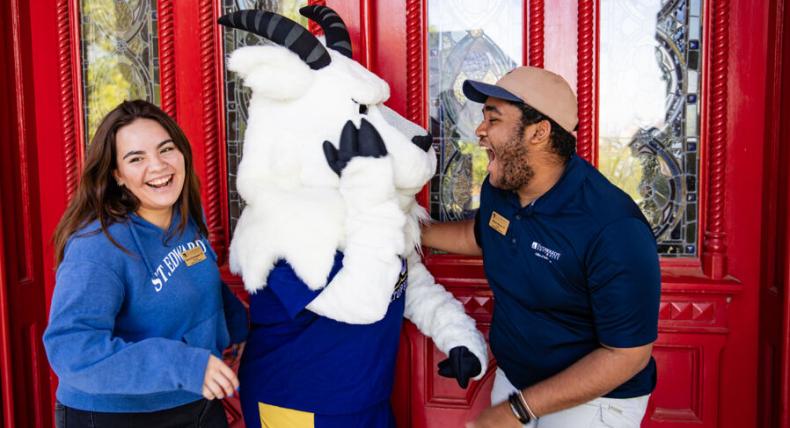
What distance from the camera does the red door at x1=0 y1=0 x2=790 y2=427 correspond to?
7.90ft

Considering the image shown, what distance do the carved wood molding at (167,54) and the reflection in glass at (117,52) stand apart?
0.08 metres

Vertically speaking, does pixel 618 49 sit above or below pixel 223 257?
above

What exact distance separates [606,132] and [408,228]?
1.04 m

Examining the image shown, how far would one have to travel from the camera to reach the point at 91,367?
1.48m

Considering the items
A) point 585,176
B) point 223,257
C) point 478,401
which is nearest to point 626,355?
point 585,176

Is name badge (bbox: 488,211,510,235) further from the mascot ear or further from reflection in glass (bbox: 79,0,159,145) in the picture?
reflection in glass (bbox: 79,0,159,145)

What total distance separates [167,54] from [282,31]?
1.11m

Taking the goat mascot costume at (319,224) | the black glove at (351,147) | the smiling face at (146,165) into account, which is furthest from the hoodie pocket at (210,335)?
the black glove at (351,147)

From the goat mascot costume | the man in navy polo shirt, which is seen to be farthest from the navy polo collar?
the goat mascot costume

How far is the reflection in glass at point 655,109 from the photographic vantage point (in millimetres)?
2447

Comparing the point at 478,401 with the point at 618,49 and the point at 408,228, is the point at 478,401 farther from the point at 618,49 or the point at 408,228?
the point at 618,49

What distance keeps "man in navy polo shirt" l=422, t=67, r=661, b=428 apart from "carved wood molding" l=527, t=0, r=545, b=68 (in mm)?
534

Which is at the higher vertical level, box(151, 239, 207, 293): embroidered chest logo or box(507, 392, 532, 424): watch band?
box(151, 239, 207, 293): embroidered chest logo

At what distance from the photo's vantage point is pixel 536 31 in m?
2.48
